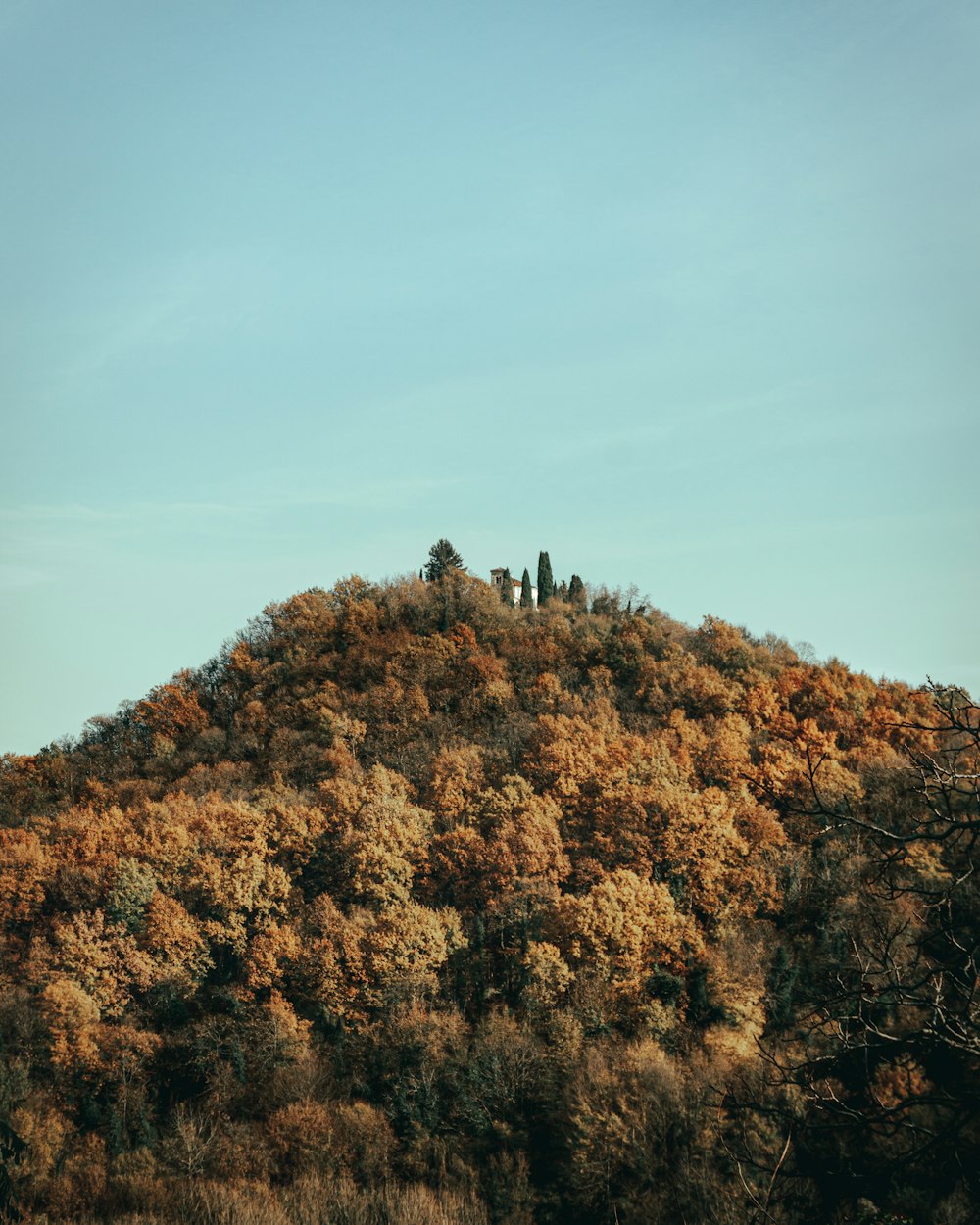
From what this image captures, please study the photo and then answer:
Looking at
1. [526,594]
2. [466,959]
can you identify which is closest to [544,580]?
[526,594]

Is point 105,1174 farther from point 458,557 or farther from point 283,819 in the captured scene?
point 458,557

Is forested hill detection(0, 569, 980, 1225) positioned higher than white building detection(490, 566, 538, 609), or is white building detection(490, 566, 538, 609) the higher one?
white building detection(490, 566, 538, 609)

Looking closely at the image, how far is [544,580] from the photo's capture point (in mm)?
121625

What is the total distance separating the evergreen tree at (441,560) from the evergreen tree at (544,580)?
9.89 meters

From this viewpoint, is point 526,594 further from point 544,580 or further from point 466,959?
point 466,959

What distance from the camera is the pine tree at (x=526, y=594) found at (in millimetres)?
122106

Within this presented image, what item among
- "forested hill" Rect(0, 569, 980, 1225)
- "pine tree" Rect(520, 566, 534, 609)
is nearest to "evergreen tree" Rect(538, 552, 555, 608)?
"pine tree" Rect(520, 566, 534, 609)

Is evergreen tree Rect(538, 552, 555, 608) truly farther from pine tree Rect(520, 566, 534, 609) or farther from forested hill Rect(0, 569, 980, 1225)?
forested hill Rect(0, 569, 980, 1225)

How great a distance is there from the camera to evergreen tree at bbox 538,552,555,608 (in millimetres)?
120750

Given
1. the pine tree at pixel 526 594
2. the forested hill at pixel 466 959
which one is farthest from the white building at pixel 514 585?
the forested hill at pixel 466 959

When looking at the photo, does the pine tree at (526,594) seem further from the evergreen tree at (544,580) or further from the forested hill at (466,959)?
the forested hill at (466,959)

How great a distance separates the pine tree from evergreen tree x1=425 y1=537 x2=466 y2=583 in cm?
809

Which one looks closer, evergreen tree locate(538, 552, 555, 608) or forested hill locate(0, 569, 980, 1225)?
forested hill locate(0, 569, 980, 1225)

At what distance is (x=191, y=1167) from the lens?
46.2 meters
